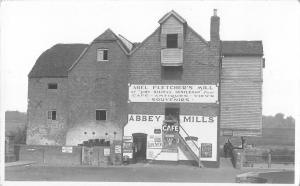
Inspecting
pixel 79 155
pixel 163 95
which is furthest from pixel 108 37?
pixel 79 155

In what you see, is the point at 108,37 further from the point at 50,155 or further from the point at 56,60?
the point at 50,155

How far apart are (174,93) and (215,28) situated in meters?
6.13

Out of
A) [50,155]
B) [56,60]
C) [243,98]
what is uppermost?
[56,60]

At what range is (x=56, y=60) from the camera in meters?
41.8

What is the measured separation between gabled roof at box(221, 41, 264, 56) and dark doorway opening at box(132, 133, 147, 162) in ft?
32.4

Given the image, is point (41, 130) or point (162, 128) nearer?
point (162, 128)


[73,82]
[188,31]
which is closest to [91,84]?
[73,82]

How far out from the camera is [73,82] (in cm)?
3775

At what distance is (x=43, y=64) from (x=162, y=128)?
49.2 ft

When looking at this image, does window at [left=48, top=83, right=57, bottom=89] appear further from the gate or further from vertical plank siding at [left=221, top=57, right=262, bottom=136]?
vertical plank siding at [left=221, top=57, right=262, bottom=136]

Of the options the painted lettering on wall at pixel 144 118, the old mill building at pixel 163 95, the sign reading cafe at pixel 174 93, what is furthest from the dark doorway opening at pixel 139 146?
the sign reading cafe at pixel 174 93

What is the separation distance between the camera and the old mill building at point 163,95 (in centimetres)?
3341

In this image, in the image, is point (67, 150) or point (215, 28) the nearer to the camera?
point (67, 150)

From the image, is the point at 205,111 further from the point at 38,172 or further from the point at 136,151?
the point at 38,172
